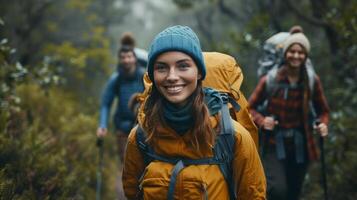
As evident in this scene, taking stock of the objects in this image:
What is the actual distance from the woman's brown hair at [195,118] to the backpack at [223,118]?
87 millimetres

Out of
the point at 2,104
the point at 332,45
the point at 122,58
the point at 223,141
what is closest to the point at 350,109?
the point at 332,45

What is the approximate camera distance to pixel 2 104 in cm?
736

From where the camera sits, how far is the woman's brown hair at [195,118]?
10.5ft

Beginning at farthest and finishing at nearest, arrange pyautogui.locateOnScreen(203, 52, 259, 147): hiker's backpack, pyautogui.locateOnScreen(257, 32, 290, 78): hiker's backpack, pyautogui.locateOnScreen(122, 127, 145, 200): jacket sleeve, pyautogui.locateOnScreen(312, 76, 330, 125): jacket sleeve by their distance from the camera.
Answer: pyautogui.locateOnScreen(257, 32, 290, 78): hiker's backpack
pyautogui.locateOnScreen(312, 76, 330, 125): jacket sleeve
pyautogui.locateOnScreen(203, 52, 259, 147): hiker's backpack
pyautogui.locateOnScreen(122, 127, 145, 200): jacket sleeve

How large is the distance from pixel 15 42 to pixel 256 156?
11.9 metres

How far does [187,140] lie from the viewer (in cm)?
328

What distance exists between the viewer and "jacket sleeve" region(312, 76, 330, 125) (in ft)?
19.0

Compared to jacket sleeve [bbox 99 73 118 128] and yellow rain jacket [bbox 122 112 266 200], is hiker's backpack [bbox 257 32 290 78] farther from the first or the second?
yellow rain jacket [bbox 122 112 266 200]

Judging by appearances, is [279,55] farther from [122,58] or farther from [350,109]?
[350,109]

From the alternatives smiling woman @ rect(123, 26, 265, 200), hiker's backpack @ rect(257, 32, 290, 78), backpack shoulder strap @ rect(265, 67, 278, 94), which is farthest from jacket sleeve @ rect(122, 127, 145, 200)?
hiker's backpack @ rect(257, 32, 290, 78)

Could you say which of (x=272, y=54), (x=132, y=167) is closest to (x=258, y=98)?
(x=272, y=54)

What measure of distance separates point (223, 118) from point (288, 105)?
252cm

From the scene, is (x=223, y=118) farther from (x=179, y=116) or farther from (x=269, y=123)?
(x=269, y=123)

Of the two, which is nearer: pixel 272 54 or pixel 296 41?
pixel 296 41
